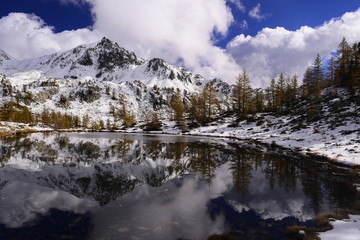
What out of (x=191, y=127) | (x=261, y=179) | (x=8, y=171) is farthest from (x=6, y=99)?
(x=261, y=179)

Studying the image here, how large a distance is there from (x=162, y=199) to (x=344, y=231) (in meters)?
8.35

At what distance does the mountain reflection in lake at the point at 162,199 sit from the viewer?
829 cm

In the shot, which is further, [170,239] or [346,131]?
[346,131]

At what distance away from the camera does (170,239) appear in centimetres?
762

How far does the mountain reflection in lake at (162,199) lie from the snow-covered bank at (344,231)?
1146 mm

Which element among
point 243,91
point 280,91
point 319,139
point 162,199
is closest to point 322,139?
point 319,139

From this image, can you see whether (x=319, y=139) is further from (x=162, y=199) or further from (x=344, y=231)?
(x=162, y=199)

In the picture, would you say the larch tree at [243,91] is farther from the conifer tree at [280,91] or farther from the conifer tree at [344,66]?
the conifer tree at [344,66]

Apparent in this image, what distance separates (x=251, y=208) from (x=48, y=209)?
403 inches

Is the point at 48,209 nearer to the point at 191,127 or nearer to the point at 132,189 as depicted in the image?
the point at 132,189

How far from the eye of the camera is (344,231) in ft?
25.9

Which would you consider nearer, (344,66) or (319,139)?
(319,139)

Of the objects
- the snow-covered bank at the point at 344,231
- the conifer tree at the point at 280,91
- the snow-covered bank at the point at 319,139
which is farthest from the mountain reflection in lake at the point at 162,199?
the conifer tree at the point at 280,91

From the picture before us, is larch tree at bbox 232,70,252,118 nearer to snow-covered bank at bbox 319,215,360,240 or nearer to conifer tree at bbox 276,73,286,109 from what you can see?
conifer tree at bbox 276,73,286,109
